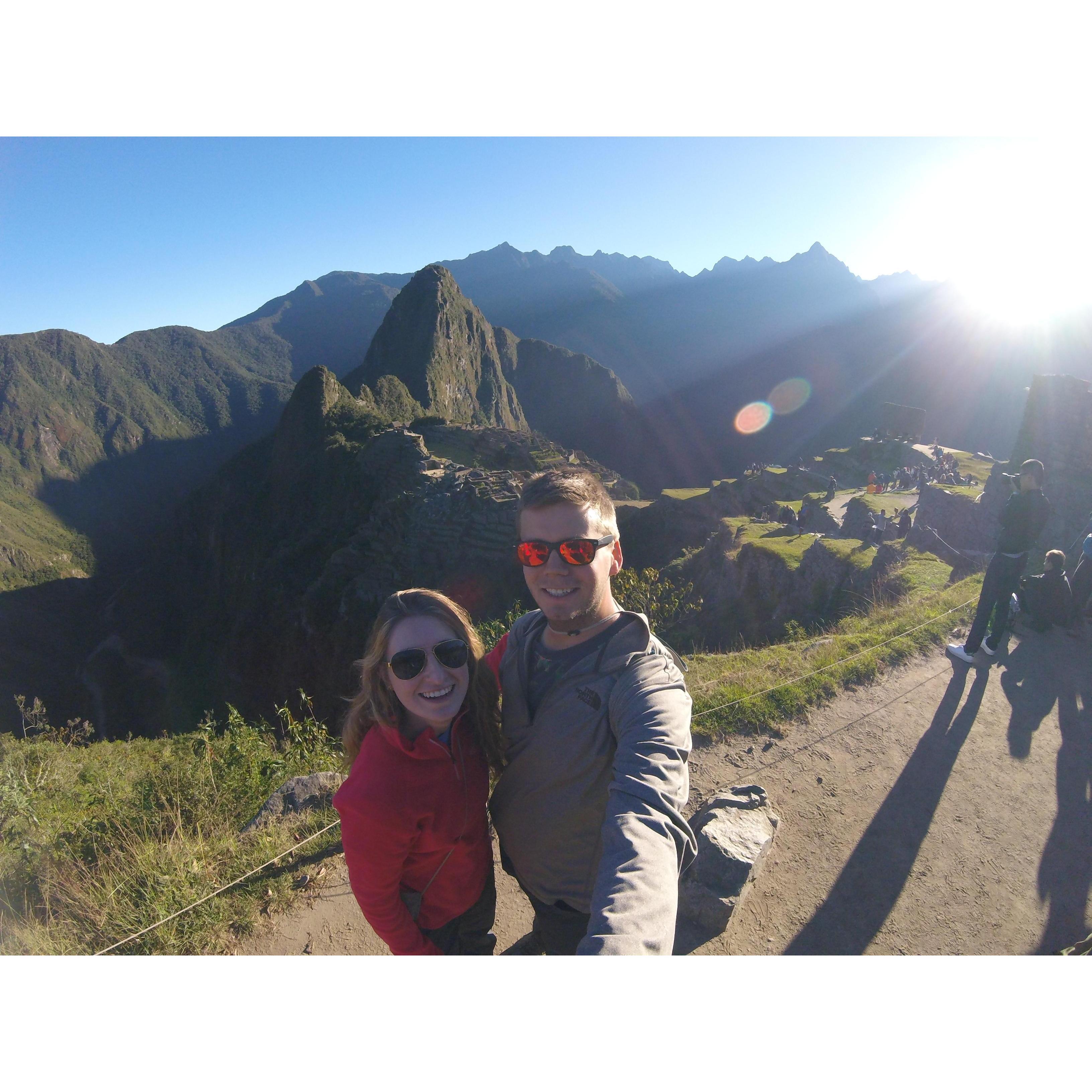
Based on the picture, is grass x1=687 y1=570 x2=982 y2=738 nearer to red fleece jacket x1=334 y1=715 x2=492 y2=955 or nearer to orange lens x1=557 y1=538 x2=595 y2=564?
red fleece jacket x1=334 y1=715 x2=492 y2=955

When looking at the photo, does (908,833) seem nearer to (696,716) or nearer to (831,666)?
(696,716)

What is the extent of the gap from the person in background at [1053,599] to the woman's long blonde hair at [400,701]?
812 centimetres

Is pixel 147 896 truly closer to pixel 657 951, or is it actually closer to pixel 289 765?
pixel 289 765

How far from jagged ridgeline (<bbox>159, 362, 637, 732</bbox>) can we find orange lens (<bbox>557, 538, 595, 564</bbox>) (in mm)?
16117

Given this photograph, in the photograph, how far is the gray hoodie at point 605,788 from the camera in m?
1.51

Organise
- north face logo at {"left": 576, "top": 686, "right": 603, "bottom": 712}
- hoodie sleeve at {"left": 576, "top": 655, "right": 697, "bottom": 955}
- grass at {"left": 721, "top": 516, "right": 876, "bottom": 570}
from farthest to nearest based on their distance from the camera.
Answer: grass at {"left": 721, "top": 516, "right": 876, "bottom": 570}
north face logo at {"left": 576, "top": 686, "right": 603, "bottom": 712}
hoodie sleeve at {"left": 576, "top": 655, "right": 697, "bottom": 955}

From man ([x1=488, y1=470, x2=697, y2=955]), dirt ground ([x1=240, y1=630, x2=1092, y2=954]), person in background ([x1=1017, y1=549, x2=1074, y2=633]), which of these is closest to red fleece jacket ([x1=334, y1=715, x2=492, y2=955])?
man ([x1=488, y1=470, x2=697, y2=955])

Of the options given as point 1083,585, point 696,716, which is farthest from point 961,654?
point 696,716

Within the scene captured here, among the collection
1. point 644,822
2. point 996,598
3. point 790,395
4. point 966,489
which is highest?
point 790,395

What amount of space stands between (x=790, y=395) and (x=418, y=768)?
433 feet

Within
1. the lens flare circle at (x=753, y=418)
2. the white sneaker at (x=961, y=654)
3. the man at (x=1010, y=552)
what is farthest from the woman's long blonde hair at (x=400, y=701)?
the lens flare circle at (x=753, y=418)

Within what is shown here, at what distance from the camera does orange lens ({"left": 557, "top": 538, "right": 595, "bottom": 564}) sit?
6.41 ft

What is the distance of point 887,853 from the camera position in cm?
393

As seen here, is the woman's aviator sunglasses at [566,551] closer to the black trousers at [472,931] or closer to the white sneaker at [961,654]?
the black trousers at [472,931]
